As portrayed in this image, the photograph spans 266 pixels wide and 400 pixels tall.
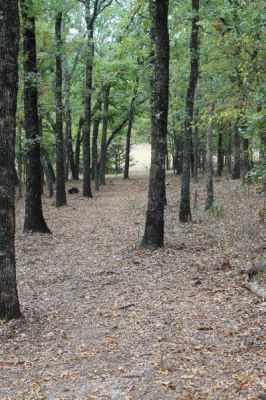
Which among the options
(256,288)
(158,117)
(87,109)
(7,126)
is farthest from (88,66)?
(256,288)

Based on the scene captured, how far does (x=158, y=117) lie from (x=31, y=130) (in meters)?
4.91

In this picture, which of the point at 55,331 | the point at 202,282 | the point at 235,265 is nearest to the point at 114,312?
the point at 55,331

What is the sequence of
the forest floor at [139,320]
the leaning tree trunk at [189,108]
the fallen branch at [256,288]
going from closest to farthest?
1. the forest floor at [139,320]
2. the fallen branch at [256,288]
3. the leaning tree trunk at [189,108]

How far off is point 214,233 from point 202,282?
13.2ft

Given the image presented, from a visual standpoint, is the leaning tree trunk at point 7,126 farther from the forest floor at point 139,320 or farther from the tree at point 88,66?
the tree at point 88,66

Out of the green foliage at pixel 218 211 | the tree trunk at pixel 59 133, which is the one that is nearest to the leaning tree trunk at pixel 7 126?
the green foliage at pixel 218 211

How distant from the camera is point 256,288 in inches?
292

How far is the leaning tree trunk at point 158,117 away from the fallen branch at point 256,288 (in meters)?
3.47

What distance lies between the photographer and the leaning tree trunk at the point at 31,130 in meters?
13.1

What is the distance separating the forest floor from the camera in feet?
Result: 16.5

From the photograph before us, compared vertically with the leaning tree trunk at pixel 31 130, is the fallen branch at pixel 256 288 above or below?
below

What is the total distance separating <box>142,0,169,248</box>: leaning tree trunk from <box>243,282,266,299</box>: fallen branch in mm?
3466

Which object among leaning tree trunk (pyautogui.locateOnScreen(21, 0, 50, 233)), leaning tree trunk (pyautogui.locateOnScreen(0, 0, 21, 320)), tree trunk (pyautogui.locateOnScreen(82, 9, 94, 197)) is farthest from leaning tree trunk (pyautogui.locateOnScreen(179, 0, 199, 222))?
tree trunk (pyautogui.locateOnScreen(82, 9, 94, 197))

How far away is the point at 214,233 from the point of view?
12.2 m
